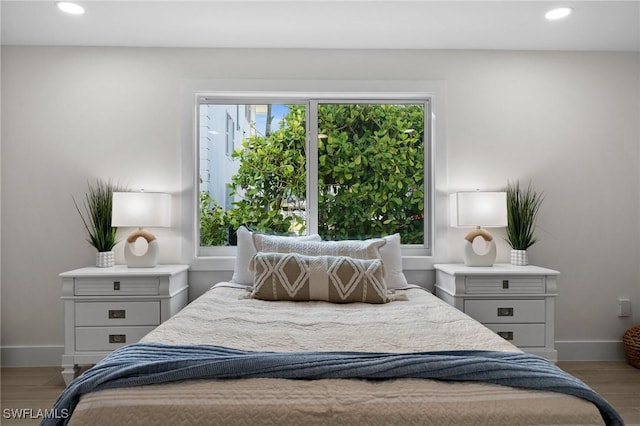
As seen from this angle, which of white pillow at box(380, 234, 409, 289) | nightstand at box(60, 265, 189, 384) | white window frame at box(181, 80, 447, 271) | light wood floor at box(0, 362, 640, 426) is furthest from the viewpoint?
white window frame at box(181, 80, 447, 271)

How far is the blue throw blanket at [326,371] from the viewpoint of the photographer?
1.45m

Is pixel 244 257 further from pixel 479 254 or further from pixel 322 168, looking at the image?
pixel 479 254

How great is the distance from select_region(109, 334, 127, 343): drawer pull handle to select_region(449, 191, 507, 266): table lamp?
2.44 meters

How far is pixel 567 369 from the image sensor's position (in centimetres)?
344

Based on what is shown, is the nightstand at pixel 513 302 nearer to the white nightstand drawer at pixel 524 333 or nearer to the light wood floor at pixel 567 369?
the white nightstand drawer at pixel 524 333

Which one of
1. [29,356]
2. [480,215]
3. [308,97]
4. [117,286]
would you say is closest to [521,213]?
[480,215]

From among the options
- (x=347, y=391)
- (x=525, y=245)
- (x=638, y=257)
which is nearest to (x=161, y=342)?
(x=347, y=391)

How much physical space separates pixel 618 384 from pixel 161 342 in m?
3.02

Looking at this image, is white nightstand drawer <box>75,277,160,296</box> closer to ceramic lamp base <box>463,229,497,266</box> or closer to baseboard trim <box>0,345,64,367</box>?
baseboard trim <box>0,345,64,367</box>

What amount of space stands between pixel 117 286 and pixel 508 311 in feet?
8.63

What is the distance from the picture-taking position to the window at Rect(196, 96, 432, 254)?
3.75 metres

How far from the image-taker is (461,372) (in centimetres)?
149

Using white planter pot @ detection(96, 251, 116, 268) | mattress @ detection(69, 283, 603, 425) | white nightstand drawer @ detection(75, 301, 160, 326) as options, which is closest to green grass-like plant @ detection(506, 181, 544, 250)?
mattress @ detection(69, 283, 603, 425)

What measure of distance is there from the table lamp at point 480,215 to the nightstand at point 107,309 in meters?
2.09
